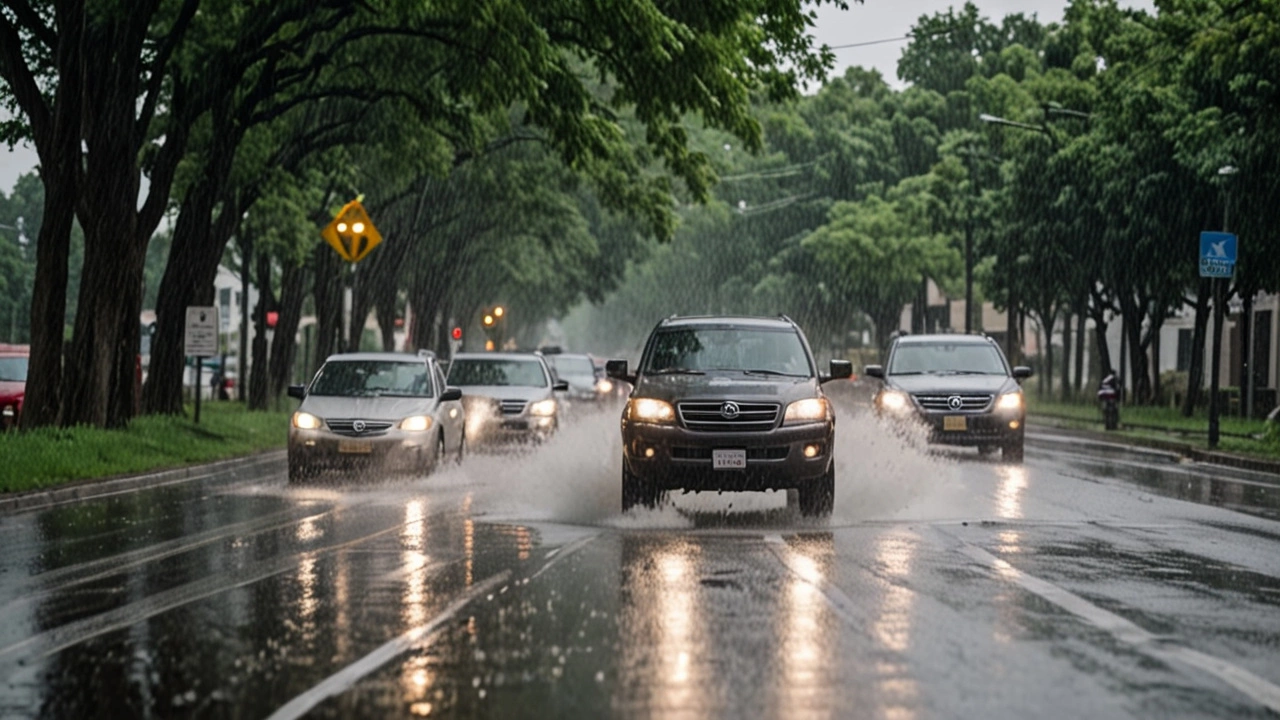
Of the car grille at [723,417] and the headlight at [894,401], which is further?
the headlight at [894,401]

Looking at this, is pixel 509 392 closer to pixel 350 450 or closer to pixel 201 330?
pixel 201 330

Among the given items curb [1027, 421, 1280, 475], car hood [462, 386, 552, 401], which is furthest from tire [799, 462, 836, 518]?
car hood [462, 386, 552, 401]

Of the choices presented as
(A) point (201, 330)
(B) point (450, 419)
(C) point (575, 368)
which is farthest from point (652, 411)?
(C) point (575, 368)

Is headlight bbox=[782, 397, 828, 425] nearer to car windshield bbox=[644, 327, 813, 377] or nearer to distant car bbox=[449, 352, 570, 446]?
car windshield bbox=[644, 327, 813, 377]

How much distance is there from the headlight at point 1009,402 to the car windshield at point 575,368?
73.1 feet

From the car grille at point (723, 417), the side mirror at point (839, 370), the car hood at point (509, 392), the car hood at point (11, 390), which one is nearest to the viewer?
the car grille at point (723, 417)

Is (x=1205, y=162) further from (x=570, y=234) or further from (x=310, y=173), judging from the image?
(x=570, y=234)

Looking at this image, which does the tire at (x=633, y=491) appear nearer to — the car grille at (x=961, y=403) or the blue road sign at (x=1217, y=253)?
the car grille at (x=961, y=403)

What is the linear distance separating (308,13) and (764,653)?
18.7 metres

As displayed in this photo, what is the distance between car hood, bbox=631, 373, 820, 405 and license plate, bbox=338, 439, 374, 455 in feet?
20.3

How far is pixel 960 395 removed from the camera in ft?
84.3

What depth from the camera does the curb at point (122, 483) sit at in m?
18.0

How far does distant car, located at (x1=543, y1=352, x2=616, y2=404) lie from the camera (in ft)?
153

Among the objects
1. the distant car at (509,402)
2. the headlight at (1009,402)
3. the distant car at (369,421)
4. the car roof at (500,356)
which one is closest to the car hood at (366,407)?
the distant car at (369,421)
